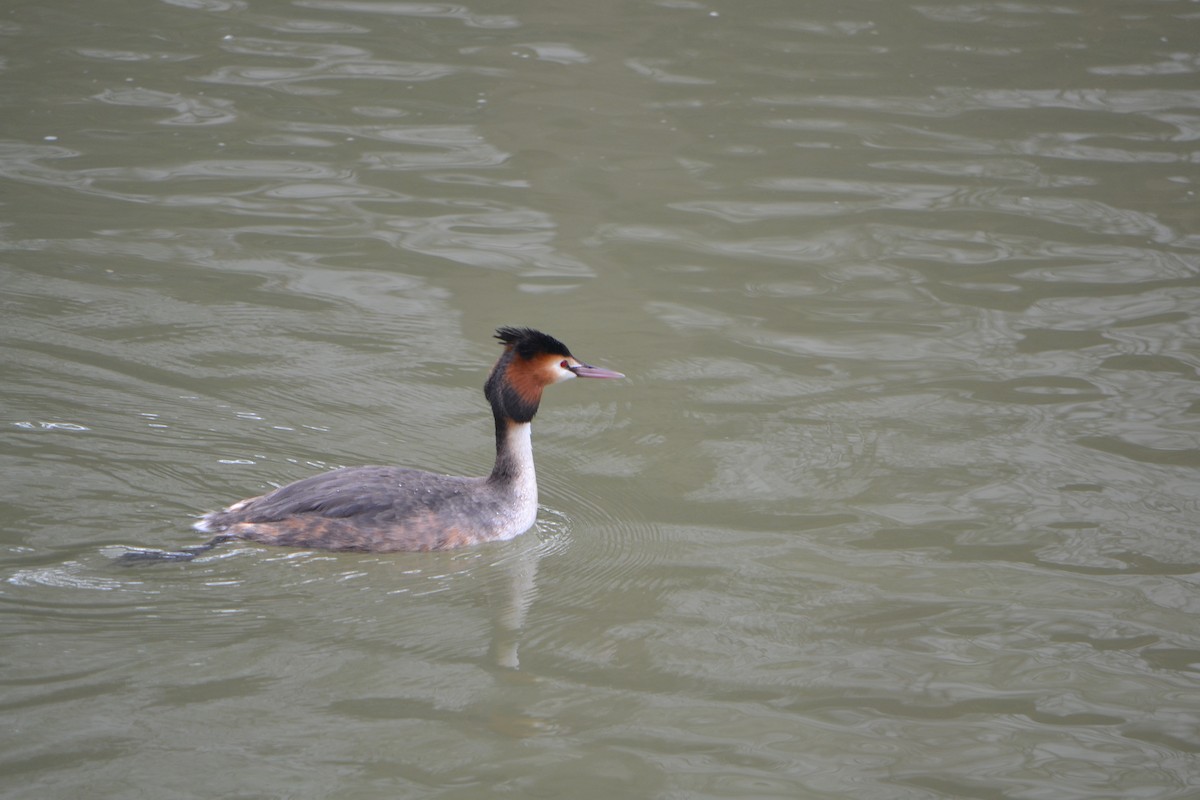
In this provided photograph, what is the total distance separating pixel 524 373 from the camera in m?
6.47

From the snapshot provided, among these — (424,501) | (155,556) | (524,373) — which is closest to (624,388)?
(524,373)

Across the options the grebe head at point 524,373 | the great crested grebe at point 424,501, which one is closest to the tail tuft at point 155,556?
the great crested grebe at point 424,501

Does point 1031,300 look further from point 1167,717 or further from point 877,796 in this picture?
point 877,796

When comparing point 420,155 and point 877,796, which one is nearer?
point 877,796

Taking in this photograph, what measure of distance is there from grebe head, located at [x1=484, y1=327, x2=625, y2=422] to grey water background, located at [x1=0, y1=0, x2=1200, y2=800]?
1.78ft

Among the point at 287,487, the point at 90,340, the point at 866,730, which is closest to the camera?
the point at 866,730

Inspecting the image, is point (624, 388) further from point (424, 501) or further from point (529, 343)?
point (424, 501)

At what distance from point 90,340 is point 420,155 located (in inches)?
143

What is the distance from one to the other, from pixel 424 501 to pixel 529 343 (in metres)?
0.85

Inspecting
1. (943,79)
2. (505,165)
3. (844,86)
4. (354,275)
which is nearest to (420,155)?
(505,165)

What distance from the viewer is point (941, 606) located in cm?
573

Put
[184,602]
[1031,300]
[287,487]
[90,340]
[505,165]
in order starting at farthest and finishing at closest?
[505,165]
[1031,300]
[90,340]
[287,487]
[184,602]

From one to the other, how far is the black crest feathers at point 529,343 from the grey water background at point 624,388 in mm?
715

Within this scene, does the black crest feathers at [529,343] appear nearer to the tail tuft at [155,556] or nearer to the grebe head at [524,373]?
the grebe head at [524,373]
